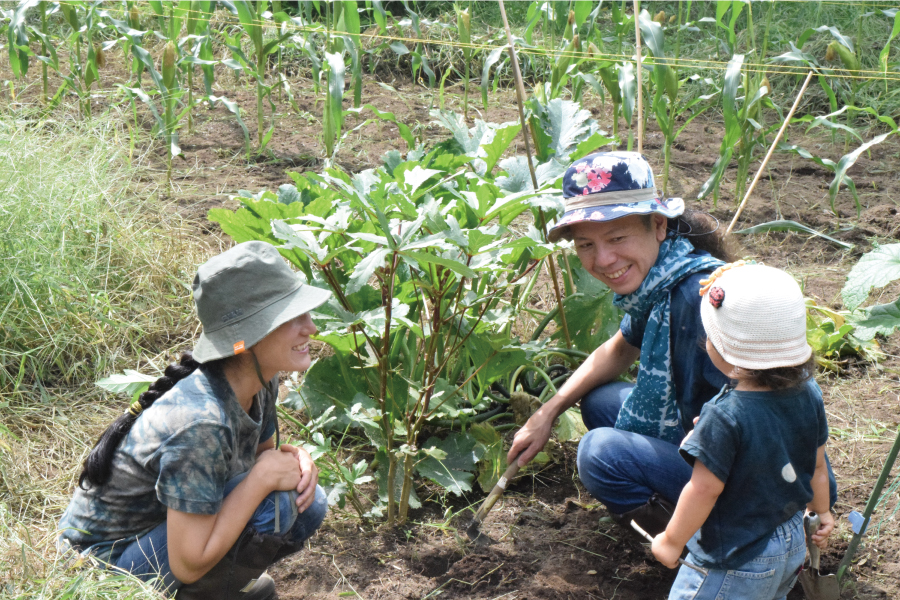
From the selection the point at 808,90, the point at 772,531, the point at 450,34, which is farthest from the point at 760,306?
the point at 450,34

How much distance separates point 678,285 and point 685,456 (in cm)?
39

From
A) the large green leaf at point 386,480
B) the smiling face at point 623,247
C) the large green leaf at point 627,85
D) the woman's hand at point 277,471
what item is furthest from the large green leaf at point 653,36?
the woman's hand at point 277,471

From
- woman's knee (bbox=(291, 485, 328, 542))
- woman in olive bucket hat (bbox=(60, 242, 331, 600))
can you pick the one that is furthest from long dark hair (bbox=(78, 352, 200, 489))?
woman's knee (bbox=(291, 485, 328, 542))

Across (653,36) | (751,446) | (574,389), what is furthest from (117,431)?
(653,36)

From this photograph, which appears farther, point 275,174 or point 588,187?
point 275,174

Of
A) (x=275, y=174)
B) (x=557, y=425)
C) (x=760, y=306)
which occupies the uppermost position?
(x=760, y=306)

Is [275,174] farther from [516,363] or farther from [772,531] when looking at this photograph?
[772,531]

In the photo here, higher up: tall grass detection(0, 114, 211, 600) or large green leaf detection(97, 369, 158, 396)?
large green leaf detection(97, 369, 158, 396)

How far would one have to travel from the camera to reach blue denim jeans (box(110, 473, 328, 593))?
5.18 feet

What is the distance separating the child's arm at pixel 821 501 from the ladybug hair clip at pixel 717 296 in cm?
41

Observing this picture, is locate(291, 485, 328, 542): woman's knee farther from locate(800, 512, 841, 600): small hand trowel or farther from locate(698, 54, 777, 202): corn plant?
locate(698, 54, 777, 202): corn plant

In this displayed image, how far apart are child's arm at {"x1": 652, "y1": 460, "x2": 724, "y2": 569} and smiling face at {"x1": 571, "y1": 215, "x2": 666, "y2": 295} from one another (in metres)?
0.47

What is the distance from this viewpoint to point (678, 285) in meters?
1.70

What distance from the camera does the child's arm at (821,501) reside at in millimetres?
1584
